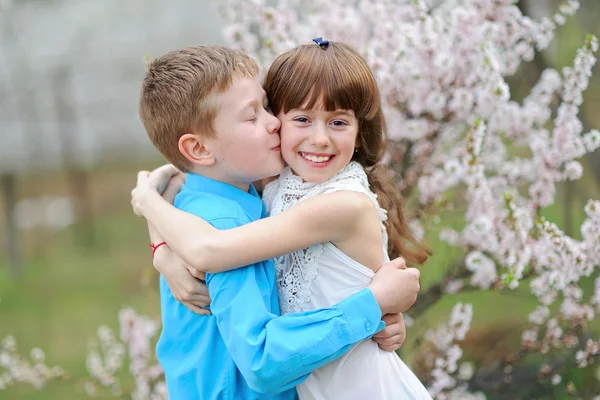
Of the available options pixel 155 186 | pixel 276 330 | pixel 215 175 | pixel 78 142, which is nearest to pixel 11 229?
pixel 78 142

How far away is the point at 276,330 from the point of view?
1688 millimetres

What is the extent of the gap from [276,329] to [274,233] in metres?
0.23

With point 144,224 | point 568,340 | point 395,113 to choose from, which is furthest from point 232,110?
point 144,224

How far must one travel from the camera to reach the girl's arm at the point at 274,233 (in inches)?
68.1

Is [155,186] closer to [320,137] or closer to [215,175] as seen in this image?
[215,175]

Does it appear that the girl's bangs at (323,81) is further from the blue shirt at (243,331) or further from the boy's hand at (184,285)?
the boy's hand at (184,285)

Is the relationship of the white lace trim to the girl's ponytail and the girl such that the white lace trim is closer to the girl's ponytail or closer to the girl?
the girl

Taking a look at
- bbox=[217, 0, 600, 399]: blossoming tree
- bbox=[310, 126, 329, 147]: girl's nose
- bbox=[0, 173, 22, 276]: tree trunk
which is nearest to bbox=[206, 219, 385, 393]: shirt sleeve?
bbox=[310, 126, 329, 147]: girl's nose

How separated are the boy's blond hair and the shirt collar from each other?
0.20ft

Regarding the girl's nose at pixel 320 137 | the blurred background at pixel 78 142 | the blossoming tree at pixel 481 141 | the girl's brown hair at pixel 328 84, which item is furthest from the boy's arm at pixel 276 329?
the blurred background at pixel 78 142

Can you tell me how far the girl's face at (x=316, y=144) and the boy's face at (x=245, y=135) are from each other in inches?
1.7

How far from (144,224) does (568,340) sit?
5.84 metres

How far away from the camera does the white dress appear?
1.85 metres

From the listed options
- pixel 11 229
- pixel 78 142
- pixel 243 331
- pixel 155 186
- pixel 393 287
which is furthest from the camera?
pixel 78 142
